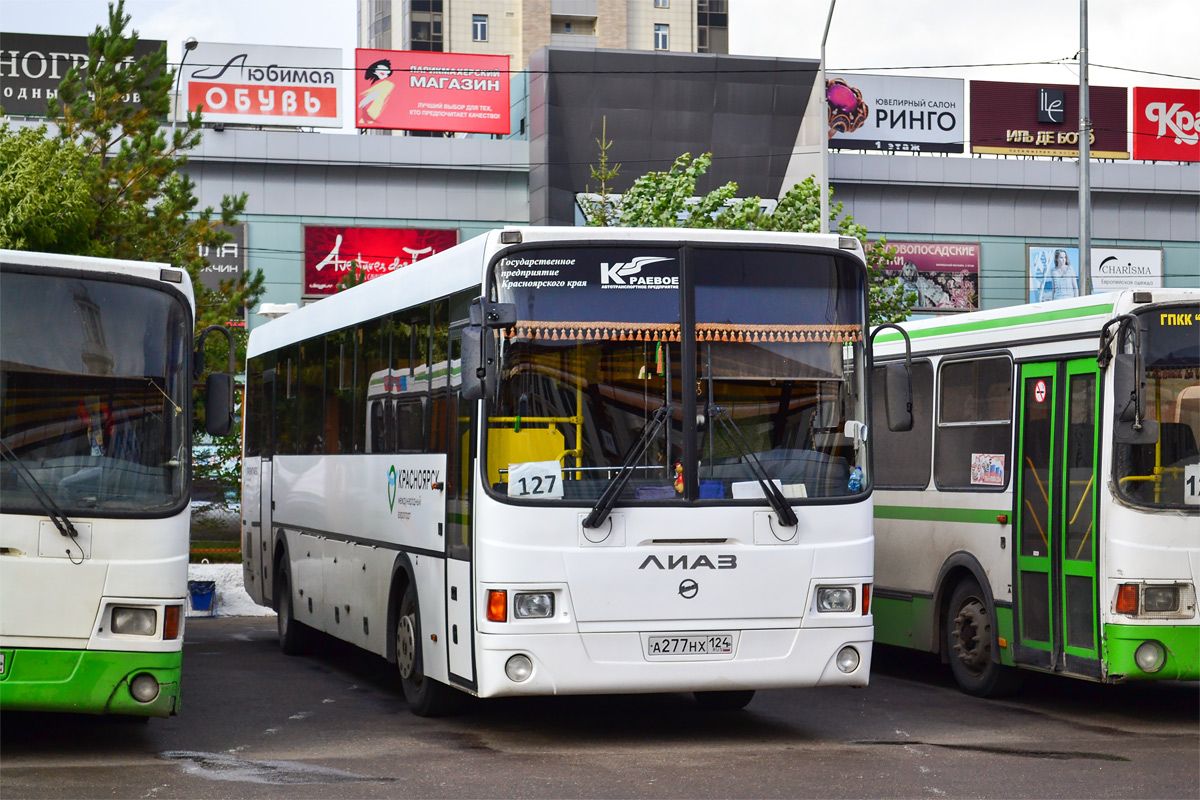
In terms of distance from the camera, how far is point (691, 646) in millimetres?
9562

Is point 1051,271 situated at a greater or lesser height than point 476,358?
greater

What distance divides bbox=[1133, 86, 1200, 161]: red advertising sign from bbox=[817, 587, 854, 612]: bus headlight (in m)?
50.9

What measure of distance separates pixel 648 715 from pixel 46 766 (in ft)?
13.4

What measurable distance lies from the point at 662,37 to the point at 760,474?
83431mm

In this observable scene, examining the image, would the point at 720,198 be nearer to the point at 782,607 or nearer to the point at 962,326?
the point at 962,326

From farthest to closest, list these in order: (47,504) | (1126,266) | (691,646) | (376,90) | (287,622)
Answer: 1. (1126,266)
2. (376,90)
3. (287,622)
4. (691,646)
5. (47,504)

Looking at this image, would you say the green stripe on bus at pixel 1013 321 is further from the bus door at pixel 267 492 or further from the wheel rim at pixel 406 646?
the bus door at pixel 267 492

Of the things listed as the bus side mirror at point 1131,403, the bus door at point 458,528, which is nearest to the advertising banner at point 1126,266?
the bus side mirror at point 1131,403

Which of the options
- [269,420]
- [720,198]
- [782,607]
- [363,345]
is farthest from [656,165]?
[782,607]

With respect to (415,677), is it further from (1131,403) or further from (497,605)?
(1131,403)

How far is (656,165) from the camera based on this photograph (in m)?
49.5

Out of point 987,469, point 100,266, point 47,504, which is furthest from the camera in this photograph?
point 987,469

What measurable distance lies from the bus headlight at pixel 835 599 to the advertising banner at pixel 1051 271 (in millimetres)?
48642

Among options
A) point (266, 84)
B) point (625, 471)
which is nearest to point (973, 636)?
point (625, 471)
